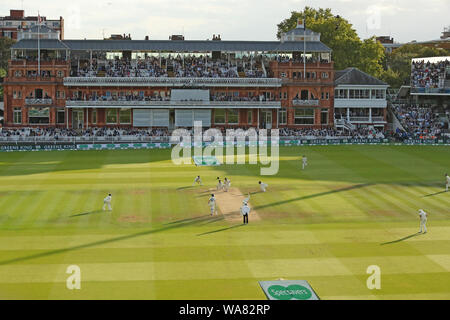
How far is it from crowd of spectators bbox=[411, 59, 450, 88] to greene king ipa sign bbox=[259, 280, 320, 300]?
7092cm

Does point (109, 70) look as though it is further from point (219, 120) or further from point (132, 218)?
point (132, 218)

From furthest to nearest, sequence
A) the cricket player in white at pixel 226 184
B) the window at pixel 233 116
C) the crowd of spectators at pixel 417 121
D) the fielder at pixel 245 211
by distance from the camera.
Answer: the window at pixel 233 116
the crowd of spectators at pixel 417 121
the cricket player in white at pixel 226 184
the fielder at pixel 245 211

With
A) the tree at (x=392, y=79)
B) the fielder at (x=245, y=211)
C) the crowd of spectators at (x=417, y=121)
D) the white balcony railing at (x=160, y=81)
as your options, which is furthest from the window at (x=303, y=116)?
the fielder at (x=245, y=211)

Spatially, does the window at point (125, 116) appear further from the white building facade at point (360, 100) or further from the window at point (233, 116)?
the white building facade at point (360, 100)

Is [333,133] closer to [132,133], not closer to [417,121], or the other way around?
[417,121]

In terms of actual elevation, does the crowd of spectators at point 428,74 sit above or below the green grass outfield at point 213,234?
above

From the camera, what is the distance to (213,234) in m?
28.6

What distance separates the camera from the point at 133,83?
79688 mm

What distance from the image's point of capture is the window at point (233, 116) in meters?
81.6

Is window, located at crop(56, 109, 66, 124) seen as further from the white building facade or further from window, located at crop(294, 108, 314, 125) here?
the white building facade
